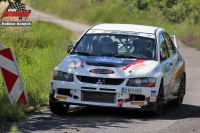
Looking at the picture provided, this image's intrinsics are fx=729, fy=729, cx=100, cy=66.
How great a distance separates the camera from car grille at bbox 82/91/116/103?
448 inches

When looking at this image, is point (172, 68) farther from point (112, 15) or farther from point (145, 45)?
point (112, 15)

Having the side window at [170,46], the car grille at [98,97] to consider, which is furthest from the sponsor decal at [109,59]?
the side window at [170,46]

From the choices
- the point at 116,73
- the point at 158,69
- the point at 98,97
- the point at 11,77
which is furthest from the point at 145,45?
the point at 11,77

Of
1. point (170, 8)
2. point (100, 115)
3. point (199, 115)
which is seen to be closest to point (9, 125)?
point (100, 115)

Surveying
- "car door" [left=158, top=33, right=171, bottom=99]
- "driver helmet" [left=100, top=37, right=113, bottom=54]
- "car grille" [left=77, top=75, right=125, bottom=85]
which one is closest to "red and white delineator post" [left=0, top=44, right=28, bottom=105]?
"car grille" [left=77, top=75, right=125, bottom=85]

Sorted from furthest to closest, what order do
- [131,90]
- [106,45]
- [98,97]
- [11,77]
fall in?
1. [106,45]
2. [11,77]
3. [98,97]
4. [131,90]

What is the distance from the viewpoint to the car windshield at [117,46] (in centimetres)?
1241

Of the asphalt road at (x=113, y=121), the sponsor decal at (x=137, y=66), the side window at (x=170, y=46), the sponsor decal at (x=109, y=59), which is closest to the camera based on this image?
the asphalt road at (x=113, y=121)

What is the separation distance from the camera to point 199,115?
12242 millimetres

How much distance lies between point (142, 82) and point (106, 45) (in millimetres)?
1478

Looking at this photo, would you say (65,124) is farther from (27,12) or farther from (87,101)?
(27,12)

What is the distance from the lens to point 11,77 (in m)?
12.1

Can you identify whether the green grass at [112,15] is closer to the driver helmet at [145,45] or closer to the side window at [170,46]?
the side window at [170,46]

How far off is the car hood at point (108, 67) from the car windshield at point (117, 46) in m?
0.30
